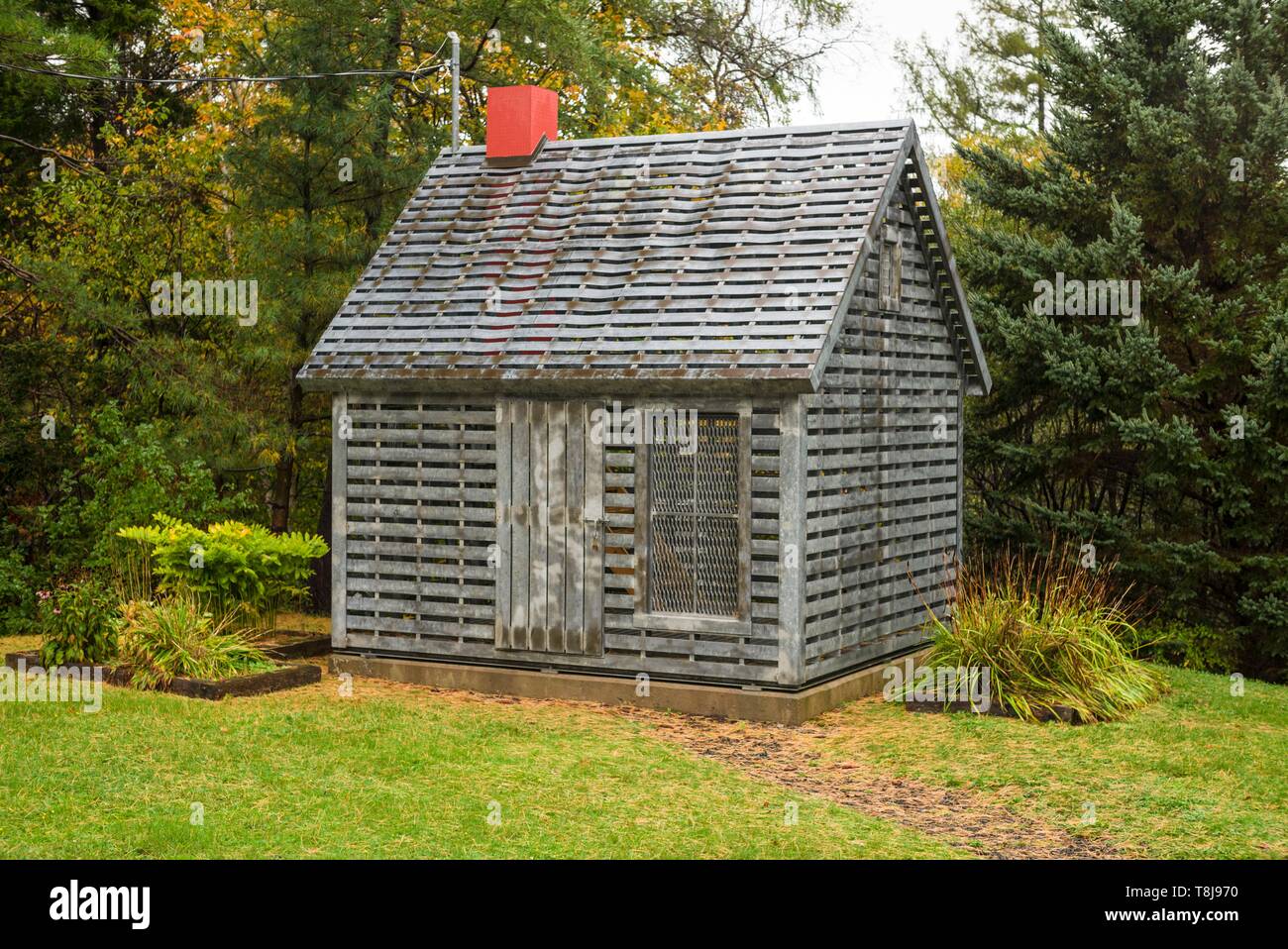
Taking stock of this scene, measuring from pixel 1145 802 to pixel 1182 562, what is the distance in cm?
683

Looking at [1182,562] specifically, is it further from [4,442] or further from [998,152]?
[4,442]

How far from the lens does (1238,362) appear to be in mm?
16125

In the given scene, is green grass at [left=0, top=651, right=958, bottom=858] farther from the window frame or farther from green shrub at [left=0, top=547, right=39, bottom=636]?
green shrub at [left=0, top=547, right=39, bottom=636]

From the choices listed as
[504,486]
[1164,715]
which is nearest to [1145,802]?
[1164,715]

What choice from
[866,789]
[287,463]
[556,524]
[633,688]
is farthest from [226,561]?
[866,789]

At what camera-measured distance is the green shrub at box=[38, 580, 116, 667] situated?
13.0 m

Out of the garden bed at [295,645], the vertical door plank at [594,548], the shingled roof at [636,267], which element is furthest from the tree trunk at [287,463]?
the vertical door plank at [594,548]

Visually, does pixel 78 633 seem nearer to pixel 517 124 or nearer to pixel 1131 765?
pixel 517 124

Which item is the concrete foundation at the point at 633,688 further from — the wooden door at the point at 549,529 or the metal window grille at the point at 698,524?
the metal window grille at the point at 698,524

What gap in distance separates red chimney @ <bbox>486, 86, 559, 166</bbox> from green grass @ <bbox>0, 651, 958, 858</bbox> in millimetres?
5815

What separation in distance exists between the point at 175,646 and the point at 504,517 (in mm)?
3122

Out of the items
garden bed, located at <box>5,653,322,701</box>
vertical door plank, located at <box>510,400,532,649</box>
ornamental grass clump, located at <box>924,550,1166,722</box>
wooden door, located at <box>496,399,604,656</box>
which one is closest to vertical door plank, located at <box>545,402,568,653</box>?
wooden door, located at <box>496,399,604,656</box>

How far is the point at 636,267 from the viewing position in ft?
Result: 42.5

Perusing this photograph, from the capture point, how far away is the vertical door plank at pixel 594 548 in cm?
1233
